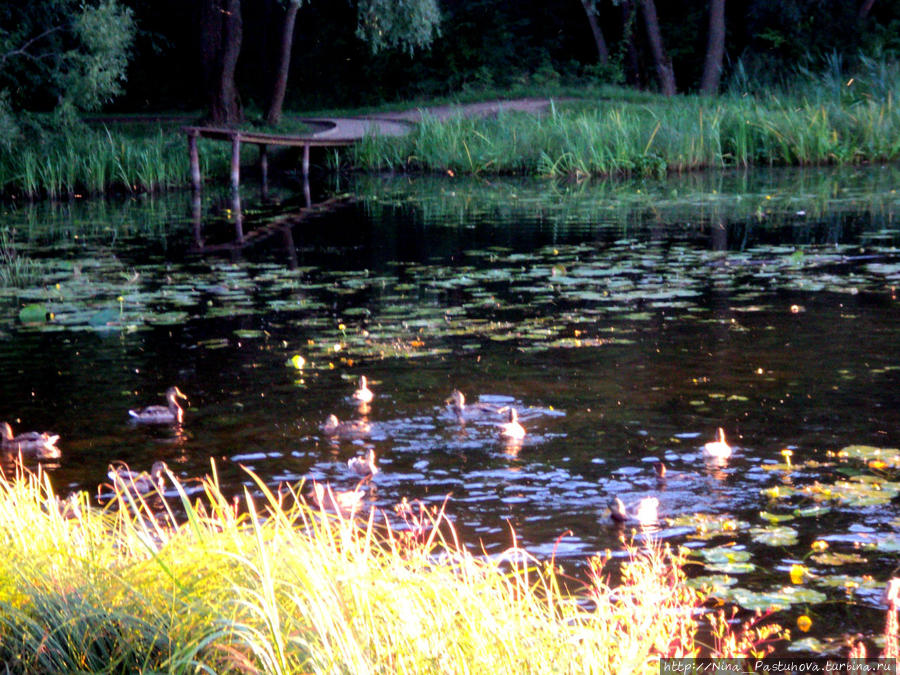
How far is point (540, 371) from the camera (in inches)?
332

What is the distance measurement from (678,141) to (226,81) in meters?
11.8

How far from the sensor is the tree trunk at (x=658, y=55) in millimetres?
33422

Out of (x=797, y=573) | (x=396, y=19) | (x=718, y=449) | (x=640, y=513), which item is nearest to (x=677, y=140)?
(x=396, y=19)

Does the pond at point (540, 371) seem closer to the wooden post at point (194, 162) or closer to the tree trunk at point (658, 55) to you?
the wooden post at point (194, 162)

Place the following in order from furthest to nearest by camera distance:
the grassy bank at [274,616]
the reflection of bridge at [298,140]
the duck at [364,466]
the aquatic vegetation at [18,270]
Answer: the reflection of bridge at [298,140] → the aquatic vegetation at [18,270] → the duck at [364,466] → the grassy bank at [274,616]

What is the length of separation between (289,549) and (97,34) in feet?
66.6

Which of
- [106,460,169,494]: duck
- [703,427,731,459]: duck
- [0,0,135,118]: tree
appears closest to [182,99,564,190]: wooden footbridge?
[0,0,135,118]: tree

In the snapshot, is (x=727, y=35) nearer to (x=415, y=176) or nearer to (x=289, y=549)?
(x=415, y=176)

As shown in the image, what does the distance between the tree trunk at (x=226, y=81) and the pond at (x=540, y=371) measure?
12342mm

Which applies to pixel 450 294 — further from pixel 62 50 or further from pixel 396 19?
pixel 396 19

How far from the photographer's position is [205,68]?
28750mm

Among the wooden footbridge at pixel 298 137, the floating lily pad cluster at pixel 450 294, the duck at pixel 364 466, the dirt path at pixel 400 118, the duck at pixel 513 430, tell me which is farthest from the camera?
the dirt path at pixel 400 118

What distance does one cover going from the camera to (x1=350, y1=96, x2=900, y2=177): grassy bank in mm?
22750

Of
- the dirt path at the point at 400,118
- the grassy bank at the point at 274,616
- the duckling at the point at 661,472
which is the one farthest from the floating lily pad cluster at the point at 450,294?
the dirt path at the point at 400,118
